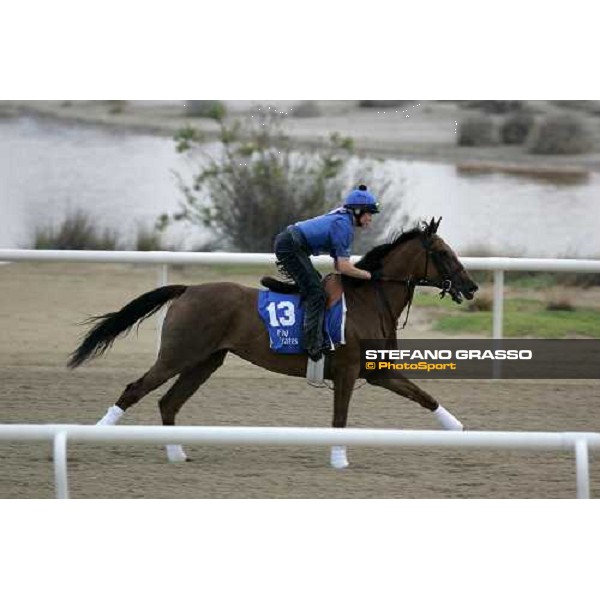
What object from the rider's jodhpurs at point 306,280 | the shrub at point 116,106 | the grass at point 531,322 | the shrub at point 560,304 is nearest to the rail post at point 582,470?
the rider's jodhpurs at point 306,280

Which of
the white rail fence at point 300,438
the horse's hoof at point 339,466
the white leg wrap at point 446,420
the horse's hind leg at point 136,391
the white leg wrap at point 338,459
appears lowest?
the horse's hoof at point 339,466

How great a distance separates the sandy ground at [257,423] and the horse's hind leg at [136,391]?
256 millimetres

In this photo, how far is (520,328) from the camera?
1271cm

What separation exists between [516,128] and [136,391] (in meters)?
11.8

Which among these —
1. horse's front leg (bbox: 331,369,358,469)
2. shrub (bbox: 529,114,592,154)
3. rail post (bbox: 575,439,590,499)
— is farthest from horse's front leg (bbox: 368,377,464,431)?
shrub (bbox: 529,114,592,154)

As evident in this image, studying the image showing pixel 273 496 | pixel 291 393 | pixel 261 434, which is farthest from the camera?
pixel 291 393

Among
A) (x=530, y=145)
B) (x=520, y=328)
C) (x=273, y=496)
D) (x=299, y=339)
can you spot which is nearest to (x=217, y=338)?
(x=299, y=339)

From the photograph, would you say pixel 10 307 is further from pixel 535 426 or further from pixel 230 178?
pixel 535 426

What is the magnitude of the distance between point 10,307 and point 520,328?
493cm

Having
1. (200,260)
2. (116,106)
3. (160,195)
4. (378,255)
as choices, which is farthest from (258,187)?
(378,255)

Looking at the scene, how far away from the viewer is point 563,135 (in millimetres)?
17500

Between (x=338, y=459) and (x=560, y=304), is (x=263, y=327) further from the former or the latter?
(x=560, y=304)

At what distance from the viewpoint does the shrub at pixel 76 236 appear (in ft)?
51.6

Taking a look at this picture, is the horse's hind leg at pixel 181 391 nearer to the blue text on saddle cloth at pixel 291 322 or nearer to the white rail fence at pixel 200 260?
the blue text on saddle cloth at pixel 291 322
